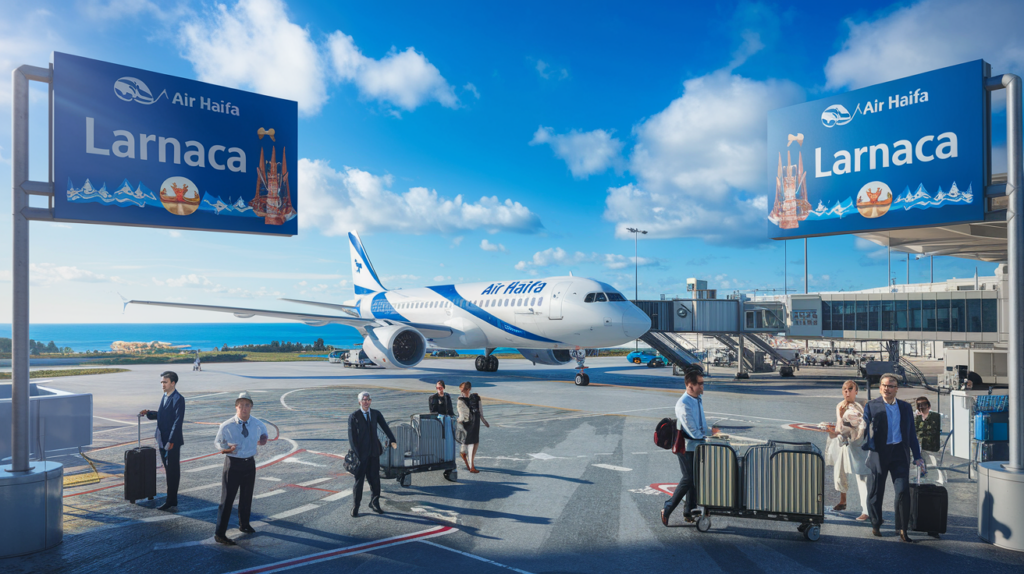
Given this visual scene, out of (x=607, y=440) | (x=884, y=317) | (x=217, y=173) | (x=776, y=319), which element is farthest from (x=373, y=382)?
(x=884, y=317)

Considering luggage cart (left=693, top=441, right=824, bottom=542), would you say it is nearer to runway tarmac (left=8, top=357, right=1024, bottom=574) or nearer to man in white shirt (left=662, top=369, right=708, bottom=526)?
man in white shirt (left=662, top=369, right=708, bottom=526)

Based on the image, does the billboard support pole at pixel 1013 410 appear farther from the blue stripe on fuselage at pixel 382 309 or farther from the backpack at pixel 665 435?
the blue stripe on fuselage at pixel 382 309

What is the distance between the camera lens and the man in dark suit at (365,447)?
905cm

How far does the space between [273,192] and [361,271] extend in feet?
117

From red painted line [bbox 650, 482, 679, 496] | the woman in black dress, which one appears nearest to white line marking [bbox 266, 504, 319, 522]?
the woman in black dress

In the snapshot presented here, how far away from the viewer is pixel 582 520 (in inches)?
346

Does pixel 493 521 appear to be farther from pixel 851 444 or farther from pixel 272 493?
pixel 851 444

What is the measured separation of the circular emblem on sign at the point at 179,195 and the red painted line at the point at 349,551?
603 cm

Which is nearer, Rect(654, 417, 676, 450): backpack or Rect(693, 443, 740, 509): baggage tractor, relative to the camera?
Rect(693, 443, 740, 509): baggage tractor

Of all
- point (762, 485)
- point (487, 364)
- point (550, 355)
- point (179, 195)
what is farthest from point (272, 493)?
point (487, 364)

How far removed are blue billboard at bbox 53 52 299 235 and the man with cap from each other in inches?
149

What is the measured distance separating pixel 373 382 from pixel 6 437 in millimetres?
20511

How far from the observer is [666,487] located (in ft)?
34.7

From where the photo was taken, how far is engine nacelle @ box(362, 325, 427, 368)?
2819 cm
